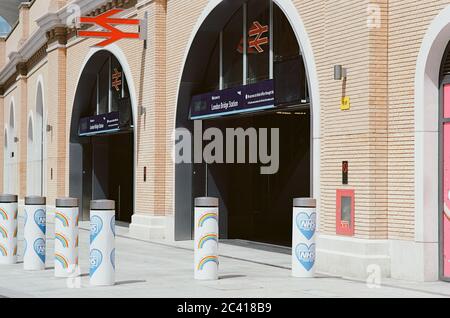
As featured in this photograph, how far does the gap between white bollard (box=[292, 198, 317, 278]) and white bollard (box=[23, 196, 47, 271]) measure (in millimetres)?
4552

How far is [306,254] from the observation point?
543 inches

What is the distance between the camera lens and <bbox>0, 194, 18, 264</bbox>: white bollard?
16.2m

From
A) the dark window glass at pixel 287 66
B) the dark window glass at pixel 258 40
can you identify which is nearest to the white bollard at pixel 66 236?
the dark window glass at pixel 287 66

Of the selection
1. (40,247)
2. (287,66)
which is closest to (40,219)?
(40,247)

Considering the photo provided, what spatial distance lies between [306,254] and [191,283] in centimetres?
197

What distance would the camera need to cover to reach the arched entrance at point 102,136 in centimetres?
2833

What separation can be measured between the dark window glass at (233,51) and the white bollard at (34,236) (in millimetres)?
7153

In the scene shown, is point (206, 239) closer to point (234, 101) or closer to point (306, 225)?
point (306, 225)

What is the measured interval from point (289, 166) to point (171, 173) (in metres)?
3.39

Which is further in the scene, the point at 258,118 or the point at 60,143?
the point at 60,143

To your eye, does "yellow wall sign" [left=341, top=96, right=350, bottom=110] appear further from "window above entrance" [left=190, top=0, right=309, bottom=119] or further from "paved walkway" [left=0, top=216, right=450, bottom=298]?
"paved walkway" [left=0, top=216, right=450, bottom=298]
